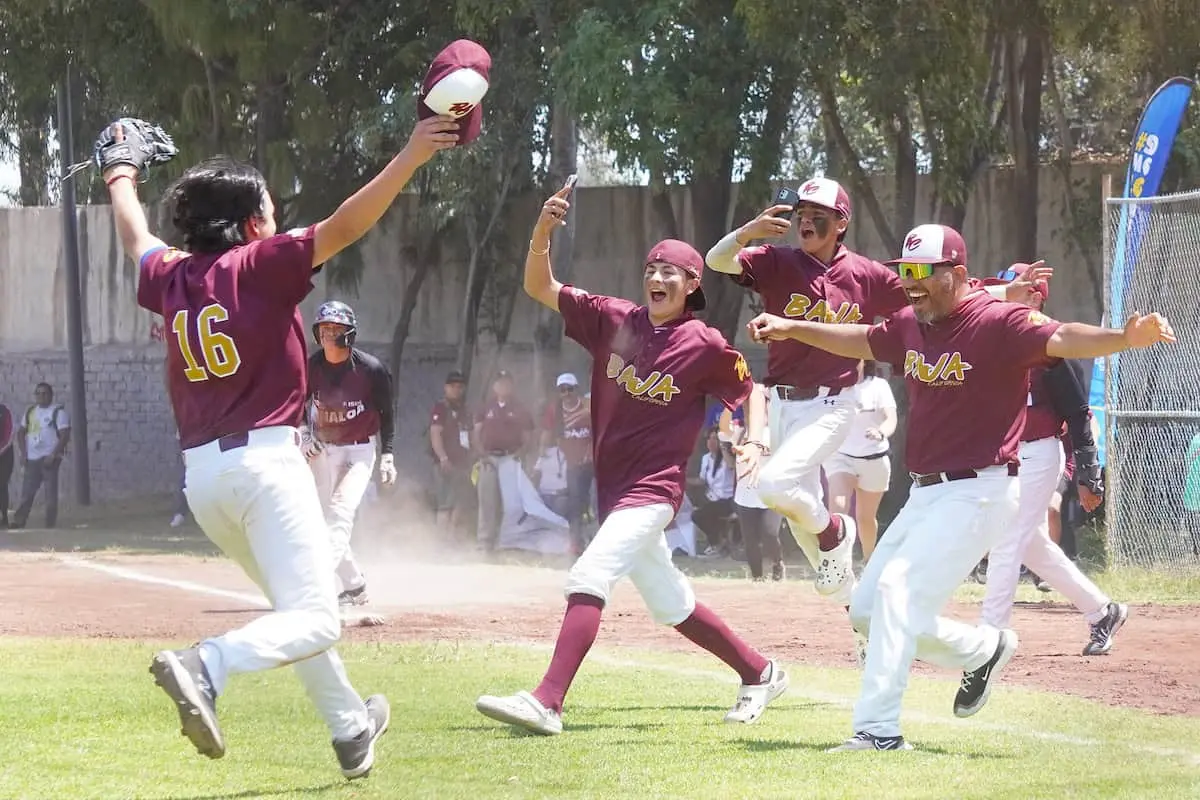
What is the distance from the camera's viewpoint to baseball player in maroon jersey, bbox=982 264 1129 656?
34.2 feet

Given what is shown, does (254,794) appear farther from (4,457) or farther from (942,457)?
(4,457)

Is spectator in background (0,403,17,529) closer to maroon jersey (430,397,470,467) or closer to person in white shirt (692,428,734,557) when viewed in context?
maroon jersey (430,397,470,467)

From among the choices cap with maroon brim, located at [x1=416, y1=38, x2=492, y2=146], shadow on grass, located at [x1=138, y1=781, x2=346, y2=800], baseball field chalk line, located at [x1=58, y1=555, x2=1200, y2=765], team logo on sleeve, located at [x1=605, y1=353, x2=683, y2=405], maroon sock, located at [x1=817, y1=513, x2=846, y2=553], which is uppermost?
cap with maroon brim, located at [x1=416, y1=38, x2=492, y2=146]

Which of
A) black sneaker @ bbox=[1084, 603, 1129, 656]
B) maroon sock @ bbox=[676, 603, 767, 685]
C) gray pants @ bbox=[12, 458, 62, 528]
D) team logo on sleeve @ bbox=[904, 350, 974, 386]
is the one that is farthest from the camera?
gray pants @ bbox=[12, 458, 62, 528]

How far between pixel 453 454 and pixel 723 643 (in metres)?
13.3

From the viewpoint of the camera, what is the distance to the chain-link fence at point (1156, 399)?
604 inches

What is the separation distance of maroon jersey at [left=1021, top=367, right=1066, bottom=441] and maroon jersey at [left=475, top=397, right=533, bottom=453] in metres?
10.1

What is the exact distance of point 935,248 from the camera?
738cm

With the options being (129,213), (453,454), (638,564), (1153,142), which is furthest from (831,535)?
(453,454)

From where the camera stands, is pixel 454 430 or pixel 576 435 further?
pixel 454 430

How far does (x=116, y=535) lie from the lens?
23.3 meters

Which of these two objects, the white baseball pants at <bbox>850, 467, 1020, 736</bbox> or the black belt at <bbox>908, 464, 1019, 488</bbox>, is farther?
the black belt at <bbox>908, 464, 1019, 488</bbox>

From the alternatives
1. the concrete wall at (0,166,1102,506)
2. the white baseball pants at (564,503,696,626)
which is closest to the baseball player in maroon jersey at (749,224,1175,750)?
the white baseball pants at (564,503,696,626)

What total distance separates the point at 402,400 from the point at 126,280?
7.13 meters
